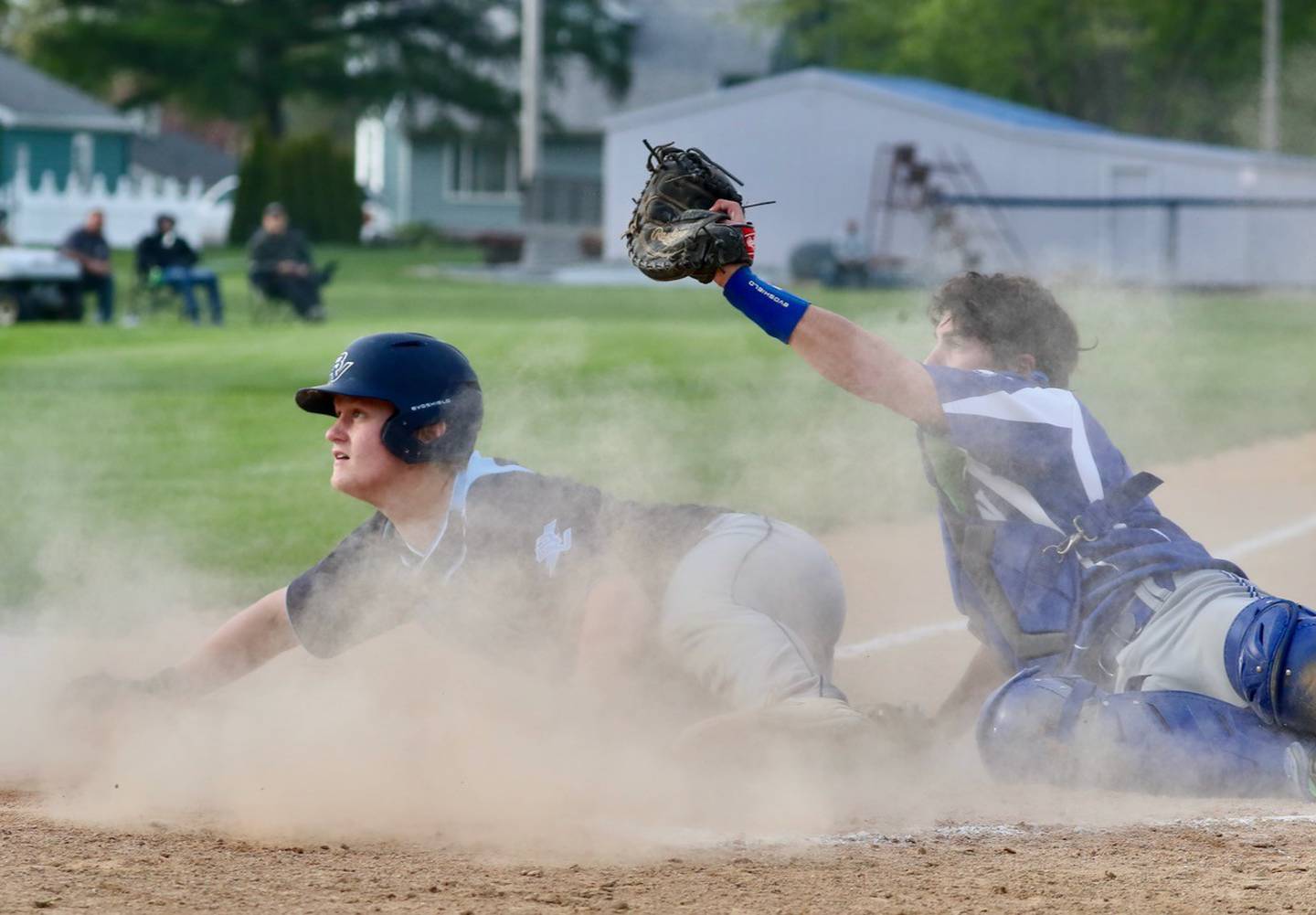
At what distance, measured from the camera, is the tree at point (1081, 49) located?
42.5 meters

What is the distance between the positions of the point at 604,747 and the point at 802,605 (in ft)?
1.88

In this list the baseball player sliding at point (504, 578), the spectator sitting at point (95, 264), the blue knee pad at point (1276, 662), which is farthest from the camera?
the spectator sitting at point (95, 264)

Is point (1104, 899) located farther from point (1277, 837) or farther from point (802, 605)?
point (802, 605)

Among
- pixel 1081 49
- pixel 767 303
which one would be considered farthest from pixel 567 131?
pixel 767 303

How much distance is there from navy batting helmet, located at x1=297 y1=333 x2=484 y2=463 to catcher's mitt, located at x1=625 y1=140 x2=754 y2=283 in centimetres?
51

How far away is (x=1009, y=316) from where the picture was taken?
4.12 m

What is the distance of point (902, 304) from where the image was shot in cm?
2258

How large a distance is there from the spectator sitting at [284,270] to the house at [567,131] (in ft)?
92.2

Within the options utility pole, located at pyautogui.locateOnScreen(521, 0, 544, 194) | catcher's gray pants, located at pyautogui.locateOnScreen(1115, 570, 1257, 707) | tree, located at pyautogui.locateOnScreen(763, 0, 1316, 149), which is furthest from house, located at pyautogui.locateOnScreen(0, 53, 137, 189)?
catcher's gray pants, located at pyautogui.locateOnScreen(1115, 570, 1257, 707)

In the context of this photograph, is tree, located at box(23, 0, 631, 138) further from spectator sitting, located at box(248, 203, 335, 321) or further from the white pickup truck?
the white pickup truck

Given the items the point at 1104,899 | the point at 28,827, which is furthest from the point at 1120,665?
the point at 28,827

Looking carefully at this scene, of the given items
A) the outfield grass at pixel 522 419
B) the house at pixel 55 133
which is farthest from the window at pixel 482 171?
the outfield grass at pixel 522 419

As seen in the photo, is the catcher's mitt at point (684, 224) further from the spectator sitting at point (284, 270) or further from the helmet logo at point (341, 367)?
the spectator sitting at point (284, 270)

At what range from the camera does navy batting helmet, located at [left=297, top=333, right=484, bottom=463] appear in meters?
4.04
